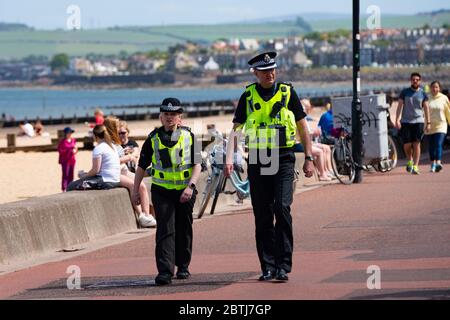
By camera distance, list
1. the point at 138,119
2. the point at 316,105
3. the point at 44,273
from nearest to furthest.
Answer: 1. the point at 44,273
2. the point at 138,119
3. the point at 316,105

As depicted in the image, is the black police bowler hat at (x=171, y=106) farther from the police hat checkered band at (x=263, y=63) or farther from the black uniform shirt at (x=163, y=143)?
the police hat checkered band at (x=263, y=63)

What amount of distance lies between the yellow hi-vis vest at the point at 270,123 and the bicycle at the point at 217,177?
651cm

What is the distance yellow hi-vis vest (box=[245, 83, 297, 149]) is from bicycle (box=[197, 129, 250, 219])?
651 centimetres

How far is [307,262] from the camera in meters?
13.5

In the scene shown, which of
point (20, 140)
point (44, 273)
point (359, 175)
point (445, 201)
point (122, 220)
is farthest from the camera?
point (20, 140)

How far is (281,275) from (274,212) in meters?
0.59

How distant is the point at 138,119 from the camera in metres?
101

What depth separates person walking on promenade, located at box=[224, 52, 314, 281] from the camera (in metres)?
12.4

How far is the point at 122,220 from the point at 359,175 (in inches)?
293

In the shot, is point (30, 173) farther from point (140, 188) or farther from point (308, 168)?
point (308, 168)

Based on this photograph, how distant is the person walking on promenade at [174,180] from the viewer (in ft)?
42.3

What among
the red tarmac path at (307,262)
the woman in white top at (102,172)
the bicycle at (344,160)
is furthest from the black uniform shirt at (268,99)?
the bicycle at (344,160)
